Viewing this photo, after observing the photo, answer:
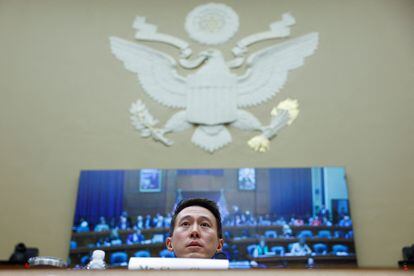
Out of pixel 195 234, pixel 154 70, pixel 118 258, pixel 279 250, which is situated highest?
pixel 154 70

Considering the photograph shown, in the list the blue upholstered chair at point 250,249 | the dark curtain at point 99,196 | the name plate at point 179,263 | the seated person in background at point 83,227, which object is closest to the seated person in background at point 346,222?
the blue upholstered chair at point 250,249

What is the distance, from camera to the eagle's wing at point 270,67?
5.67 m

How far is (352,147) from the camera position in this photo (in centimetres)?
536

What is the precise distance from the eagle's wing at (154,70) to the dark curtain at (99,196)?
1099 mm

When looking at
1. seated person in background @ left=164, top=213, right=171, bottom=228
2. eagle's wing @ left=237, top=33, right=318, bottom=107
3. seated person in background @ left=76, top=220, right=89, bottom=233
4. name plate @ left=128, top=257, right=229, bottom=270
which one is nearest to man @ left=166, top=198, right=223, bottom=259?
name plate @ left=128, top=257, right=229, bottom=270

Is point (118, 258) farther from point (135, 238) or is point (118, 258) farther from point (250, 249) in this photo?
point (250, 249)

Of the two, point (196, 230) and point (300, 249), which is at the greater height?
point (196, 230)

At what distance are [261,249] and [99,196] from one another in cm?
181

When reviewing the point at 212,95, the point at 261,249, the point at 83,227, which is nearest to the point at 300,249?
the point at 261,249

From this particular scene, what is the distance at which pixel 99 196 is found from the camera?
5.20 metres

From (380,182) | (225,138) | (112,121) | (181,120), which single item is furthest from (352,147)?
(112,121)

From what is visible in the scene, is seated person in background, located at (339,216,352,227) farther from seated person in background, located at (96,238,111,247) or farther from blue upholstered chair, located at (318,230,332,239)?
Result: seated person in background, located at (96,238,111,247)

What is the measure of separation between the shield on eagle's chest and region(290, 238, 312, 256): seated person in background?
1568 mm

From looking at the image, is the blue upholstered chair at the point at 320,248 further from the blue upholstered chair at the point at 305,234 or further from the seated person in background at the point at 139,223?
the seated person in background at the point at 139,223
